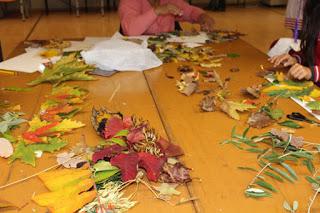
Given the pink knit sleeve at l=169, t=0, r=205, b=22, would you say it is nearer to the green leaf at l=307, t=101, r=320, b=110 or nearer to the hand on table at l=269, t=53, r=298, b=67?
the hand on table at l=269, t=53, r=298, b=67

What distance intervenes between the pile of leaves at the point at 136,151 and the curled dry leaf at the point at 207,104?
0.25 meters

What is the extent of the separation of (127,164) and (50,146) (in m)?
0.24

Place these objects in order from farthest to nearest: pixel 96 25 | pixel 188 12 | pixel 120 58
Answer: pixel 96 25
pixel 188 12
pixel 120 58

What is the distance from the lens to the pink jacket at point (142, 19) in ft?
7.10

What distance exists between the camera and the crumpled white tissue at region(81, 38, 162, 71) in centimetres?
157

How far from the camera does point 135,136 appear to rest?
89cm

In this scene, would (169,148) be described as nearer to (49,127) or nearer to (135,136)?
(135,136)

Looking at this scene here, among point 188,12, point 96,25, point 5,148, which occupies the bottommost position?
point 96,25

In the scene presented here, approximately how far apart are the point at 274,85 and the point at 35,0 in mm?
5702

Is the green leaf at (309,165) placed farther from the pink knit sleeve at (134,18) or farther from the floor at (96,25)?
the floor at (96,25)

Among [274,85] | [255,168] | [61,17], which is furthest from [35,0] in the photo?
[255,168]

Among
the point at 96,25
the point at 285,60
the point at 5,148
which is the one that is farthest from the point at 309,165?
the point at 96,25

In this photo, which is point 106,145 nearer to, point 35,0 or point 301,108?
point 301,108

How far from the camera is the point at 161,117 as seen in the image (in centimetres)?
111
